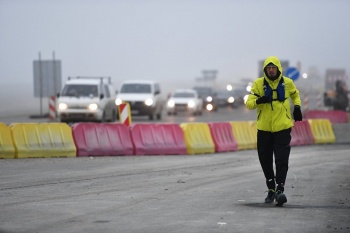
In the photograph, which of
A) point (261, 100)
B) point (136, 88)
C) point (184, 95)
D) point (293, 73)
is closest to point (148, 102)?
point (136, 88)

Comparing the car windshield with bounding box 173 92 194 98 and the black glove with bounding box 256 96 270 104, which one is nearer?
the black glove with bounding box 256 96 270 104

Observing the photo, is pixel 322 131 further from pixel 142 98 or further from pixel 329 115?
pixel 142 98

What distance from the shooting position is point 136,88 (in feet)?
159

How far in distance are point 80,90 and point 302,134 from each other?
14.5 meters

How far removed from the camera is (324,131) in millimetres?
29609

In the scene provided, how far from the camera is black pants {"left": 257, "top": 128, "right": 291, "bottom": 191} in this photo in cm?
1288

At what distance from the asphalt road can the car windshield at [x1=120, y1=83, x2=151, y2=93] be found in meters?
27.1

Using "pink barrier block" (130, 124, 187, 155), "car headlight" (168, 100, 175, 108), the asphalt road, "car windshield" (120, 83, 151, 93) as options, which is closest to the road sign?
"car windshield" (120, 83, 151, 93)

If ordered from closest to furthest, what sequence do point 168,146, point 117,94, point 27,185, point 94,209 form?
point 94,209 < point 27,185 < point 168,146 < point 117,94

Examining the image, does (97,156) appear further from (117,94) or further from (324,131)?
(117,94)

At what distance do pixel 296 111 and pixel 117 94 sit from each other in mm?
35552

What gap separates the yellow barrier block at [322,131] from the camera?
29047 millimetres

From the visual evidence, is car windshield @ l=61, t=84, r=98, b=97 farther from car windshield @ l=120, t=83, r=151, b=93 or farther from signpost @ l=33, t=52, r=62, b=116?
signpost @ l=33, t=52, r=62, b=116

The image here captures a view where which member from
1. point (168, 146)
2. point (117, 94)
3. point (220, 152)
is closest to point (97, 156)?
point (168, 146)
